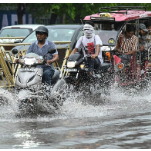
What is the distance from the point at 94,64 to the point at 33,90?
2748mm

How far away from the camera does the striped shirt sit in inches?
536

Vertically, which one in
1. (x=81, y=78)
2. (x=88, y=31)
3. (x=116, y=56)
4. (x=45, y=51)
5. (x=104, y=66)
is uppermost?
(x=88, y=31)

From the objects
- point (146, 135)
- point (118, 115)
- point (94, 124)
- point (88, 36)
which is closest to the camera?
point (146, 135)

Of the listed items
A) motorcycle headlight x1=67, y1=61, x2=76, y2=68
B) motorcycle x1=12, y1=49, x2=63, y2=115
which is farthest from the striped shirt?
motorcycle x1=12, y1=49, x2=63, y2=115

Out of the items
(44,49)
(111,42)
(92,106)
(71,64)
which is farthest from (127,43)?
(44,49)

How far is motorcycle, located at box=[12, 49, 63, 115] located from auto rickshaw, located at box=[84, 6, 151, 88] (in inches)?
123

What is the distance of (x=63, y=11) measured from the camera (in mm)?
33469

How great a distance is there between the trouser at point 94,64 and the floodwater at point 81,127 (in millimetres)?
789

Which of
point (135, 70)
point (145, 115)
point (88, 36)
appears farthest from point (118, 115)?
point (135, 70)

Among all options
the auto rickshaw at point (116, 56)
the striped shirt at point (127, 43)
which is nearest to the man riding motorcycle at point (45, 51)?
the auto rickshaw at point (116, 56)

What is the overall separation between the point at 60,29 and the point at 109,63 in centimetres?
399

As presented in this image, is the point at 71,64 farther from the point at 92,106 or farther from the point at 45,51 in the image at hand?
the point at 45,51

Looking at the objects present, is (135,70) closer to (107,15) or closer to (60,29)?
(107,15)

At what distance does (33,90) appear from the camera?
9.56m
